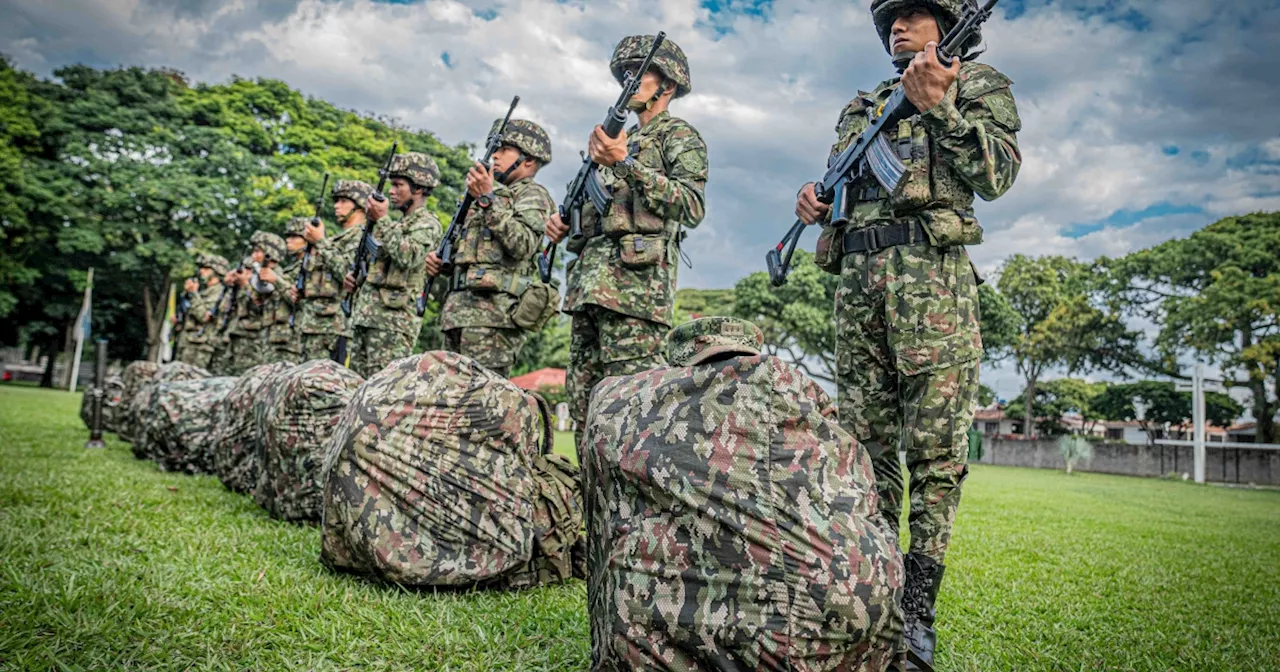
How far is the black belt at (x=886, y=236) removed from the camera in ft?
9.57

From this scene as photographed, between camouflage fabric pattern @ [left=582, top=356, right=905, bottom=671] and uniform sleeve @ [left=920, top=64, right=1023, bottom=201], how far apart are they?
1.18 metres

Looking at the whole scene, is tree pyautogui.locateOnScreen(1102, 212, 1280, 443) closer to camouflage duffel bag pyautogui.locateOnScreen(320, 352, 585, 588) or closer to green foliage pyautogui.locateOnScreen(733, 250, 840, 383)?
green foliage pyautogui.locateOnScreen(733, 250, 840, 383)

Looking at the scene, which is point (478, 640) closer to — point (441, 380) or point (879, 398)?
point (441, 380)

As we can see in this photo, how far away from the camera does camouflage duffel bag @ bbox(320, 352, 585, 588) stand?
307cm

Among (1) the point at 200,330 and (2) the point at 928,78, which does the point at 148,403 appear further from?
(2) the point at 928,78

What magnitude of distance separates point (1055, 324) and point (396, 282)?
99.5 ft

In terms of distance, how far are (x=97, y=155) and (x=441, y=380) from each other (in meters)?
26.8

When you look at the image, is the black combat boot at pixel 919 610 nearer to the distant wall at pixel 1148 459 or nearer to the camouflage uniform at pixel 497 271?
the camouflage uniform at pixel 497 271

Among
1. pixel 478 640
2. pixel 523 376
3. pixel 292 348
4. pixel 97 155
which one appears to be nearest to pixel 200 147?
pixel 97 155

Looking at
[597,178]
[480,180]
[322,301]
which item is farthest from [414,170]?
[597,178]

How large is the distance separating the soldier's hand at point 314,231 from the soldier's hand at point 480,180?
436 centimetres

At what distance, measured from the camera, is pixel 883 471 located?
3.00 metres

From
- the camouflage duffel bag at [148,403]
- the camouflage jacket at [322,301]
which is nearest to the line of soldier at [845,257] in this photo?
the camouflage jacket at [322,301]

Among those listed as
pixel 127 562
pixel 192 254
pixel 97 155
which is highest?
pixel 97 155
